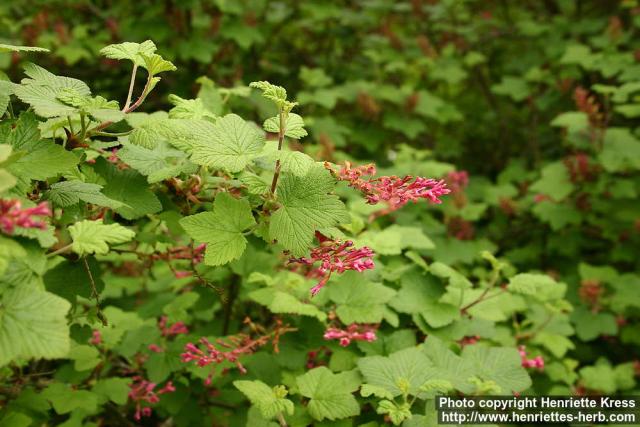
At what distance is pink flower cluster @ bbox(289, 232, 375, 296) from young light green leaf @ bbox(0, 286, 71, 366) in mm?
542

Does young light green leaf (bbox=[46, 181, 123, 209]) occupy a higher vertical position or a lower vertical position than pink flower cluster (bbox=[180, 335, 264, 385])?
higher

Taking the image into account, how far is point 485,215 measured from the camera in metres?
4.70

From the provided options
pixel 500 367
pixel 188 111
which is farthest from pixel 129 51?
pixel 500 367

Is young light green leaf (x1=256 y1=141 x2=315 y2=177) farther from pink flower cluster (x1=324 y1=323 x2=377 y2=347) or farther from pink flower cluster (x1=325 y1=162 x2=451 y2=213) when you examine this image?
pink flower cluster (x1=324 y1=323 x2=377 y2=347)

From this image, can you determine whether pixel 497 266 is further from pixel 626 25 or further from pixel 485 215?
pixel 626 25

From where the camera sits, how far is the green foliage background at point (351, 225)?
152 cm

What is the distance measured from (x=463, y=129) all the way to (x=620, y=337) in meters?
3.13

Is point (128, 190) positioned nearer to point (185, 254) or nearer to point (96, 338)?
point (185, 254)

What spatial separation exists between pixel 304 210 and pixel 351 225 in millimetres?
833

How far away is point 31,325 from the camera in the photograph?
102 cm

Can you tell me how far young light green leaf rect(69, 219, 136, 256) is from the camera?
45.4 inches

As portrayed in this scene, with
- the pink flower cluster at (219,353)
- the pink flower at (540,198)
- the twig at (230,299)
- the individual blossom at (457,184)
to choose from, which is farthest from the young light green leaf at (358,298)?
the pink flower at (540,198)

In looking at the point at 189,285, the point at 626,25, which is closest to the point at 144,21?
the point at 189,285

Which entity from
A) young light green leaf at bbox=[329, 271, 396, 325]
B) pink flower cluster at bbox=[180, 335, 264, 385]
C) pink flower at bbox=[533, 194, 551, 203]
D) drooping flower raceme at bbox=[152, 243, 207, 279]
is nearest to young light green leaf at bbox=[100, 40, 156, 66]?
drooping flower raceme at bbox=[152, 243, 207, 279]
